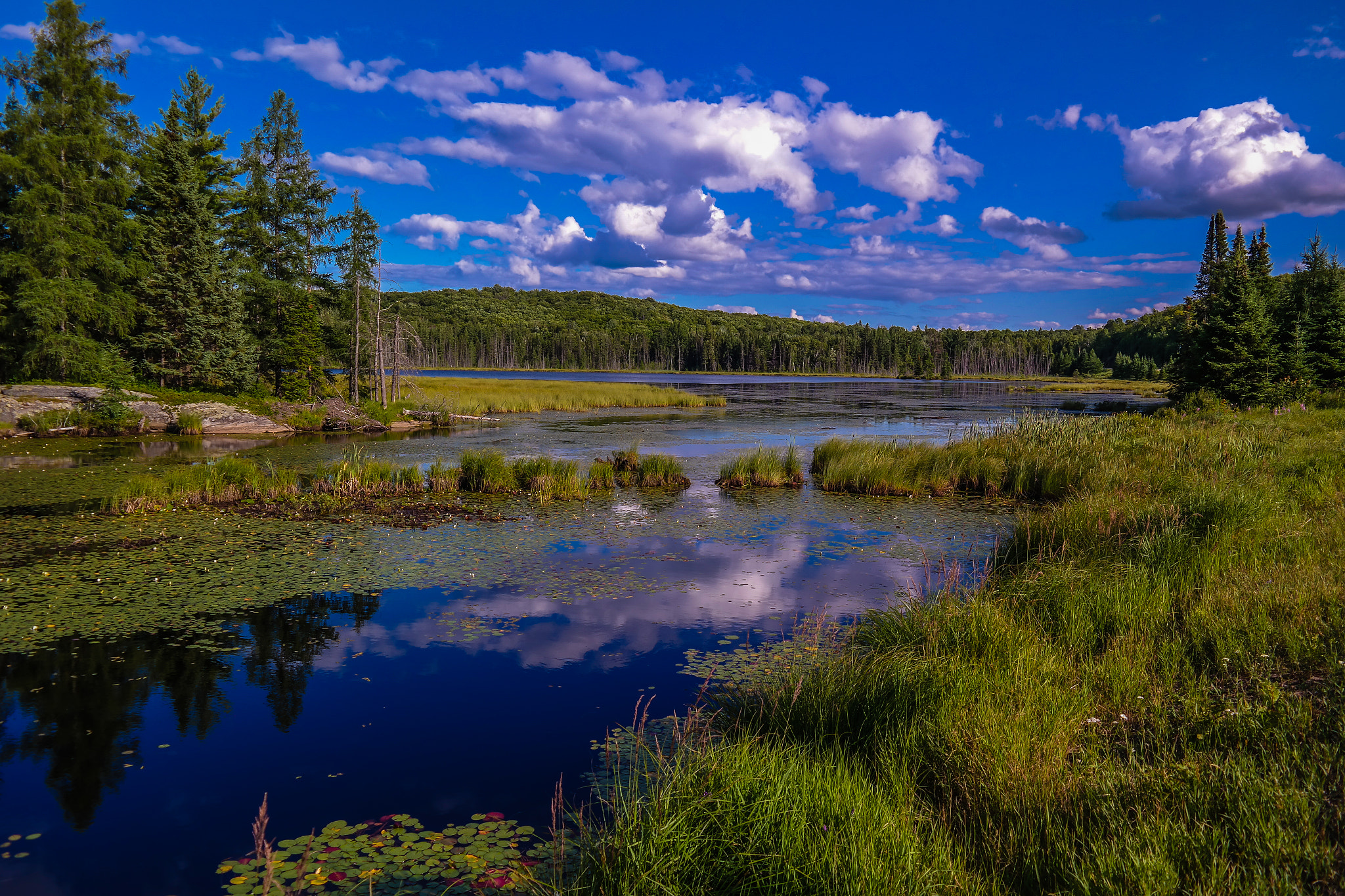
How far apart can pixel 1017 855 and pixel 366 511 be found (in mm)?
14503

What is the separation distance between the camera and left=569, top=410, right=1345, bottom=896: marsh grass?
11.0ft

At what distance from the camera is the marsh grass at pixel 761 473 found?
19.3 metres

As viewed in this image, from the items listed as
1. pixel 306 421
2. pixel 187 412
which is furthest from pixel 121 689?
pixel 306 421

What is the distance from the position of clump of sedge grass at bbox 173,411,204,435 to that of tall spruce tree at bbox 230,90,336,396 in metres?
8.64

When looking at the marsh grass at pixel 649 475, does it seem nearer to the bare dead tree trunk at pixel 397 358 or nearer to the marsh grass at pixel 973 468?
the marsh grass at pixel 973 468

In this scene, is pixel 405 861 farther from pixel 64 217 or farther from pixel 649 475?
pixel 64 217

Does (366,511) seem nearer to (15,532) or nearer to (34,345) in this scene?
(15,532)

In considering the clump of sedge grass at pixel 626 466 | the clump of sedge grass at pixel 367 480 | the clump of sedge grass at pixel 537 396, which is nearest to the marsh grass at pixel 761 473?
the clump of sedge grass at pixel 626 466

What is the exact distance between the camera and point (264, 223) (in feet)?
131

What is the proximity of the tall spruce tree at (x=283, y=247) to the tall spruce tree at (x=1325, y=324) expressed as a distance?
53.7 metres

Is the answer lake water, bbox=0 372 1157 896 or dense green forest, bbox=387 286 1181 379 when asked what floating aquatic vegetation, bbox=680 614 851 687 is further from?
dense green forest, bbox=387 286 1181 379

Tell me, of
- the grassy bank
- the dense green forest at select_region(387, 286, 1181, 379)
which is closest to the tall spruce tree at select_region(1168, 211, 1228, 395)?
the grassy bank

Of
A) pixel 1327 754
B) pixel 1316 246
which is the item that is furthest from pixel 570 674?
pixel 1316 246

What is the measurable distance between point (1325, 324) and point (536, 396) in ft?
151
